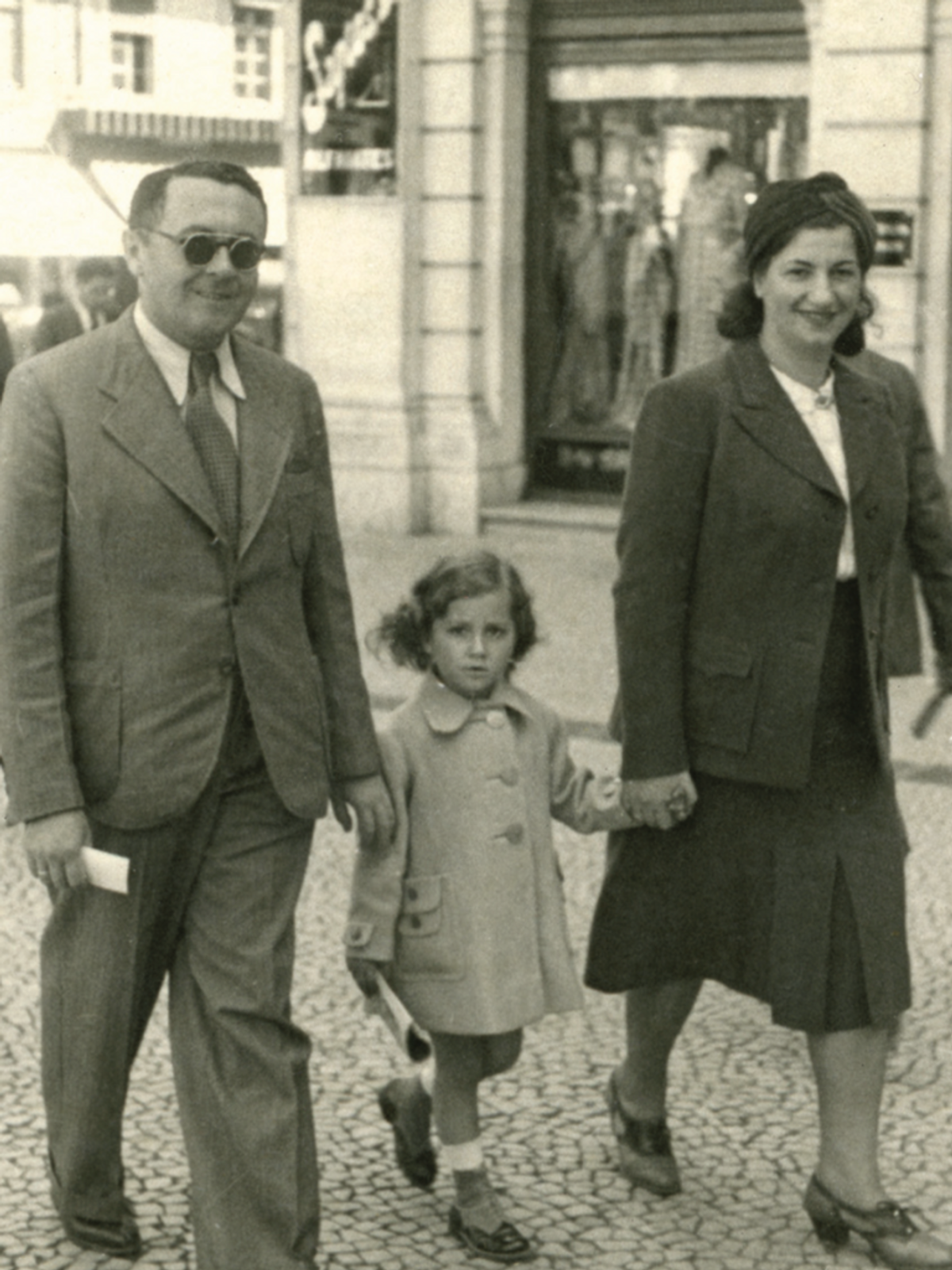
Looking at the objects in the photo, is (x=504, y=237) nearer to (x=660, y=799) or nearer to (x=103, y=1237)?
(x=660, y=799)

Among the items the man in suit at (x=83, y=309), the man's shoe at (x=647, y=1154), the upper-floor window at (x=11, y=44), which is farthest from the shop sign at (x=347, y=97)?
the man's shoe at (x=647, y=1154)

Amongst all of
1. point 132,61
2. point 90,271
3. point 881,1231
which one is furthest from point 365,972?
point 132,61

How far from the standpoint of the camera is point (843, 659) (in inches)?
172

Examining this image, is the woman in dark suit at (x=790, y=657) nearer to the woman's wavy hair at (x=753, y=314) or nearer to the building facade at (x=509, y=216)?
the woman's wavy hair at (x=753, y=314)

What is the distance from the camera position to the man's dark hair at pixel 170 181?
3947 millimetres

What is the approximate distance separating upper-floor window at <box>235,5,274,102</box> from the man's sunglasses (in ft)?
→ 40.3

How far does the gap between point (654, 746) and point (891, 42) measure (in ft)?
30.8

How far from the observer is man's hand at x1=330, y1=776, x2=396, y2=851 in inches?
167

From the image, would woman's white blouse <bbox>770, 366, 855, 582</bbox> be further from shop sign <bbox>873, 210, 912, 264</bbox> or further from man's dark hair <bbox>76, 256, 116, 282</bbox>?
shop sign <bbox>873, 210, 912, 264</bbox>

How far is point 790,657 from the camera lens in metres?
4.30

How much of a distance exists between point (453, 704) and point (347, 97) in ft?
36.2

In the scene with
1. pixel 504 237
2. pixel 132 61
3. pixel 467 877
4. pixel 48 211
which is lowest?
pixel 467 877

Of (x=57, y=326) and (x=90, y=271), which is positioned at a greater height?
(x=90, y=271)

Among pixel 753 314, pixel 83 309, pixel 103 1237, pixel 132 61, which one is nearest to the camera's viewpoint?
pixel 103 1237
